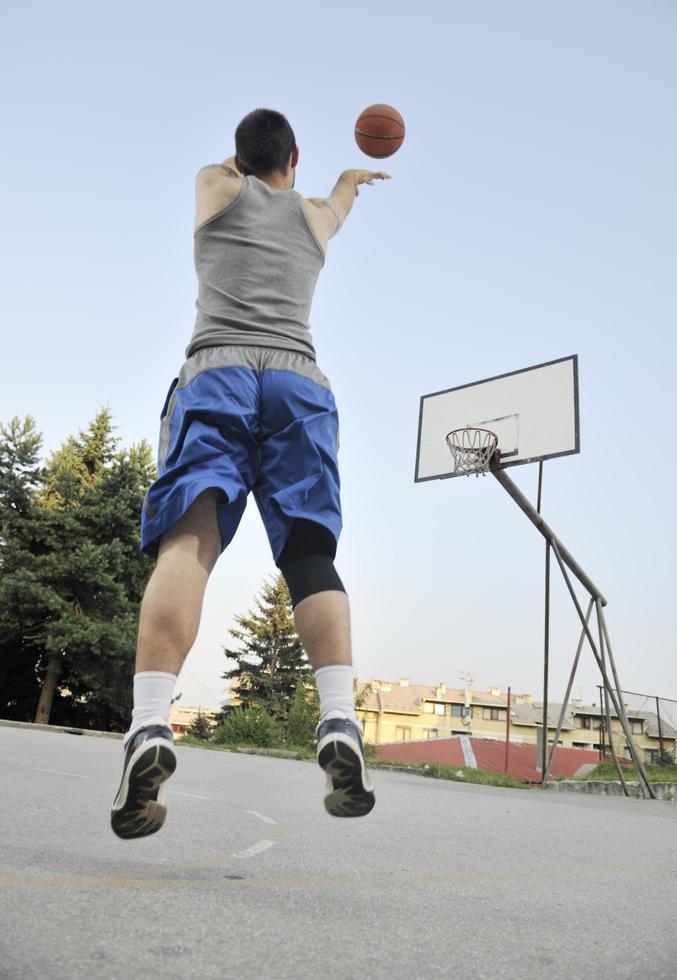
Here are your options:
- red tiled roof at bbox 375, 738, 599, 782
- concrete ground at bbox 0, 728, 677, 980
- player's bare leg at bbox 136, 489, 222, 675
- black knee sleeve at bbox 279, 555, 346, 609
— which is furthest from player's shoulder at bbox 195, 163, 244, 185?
red tiled roof at bbox 375, 738, 599, 782

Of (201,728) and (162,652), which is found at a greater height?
(162,652)

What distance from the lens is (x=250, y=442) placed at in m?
2.22

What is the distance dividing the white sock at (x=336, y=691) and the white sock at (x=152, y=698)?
1.27ft

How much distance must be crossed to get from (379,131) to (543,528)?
367 inches

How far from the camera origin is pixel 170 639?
6.36ft

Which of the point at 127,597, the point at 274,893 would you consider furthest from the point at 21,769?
the point at 127,597

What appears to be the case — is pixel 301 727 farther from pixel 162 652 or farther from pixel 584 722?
pixel 584 722

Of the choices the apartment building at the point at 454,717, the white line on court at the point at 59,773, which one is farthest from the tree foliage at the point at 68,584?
the apartment building at the point at 454,717

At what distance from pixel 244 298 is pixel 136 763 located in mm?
1329

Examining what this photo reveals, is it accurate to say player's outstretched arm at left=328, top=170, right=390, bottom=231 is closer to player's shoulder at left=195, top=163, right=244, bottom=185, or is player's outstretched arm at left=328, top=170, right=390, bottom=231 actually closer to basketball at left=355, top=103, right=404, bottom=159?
player's shoulder at left=195, top=163, right=244, bottom=185

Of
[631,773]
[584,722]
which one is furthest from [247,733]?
[584,722]

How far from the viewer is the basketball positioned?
12.0 feet

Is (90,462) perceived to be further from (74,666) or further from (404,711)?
(404,711)

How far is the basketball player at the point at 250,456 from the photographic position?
1.92m
